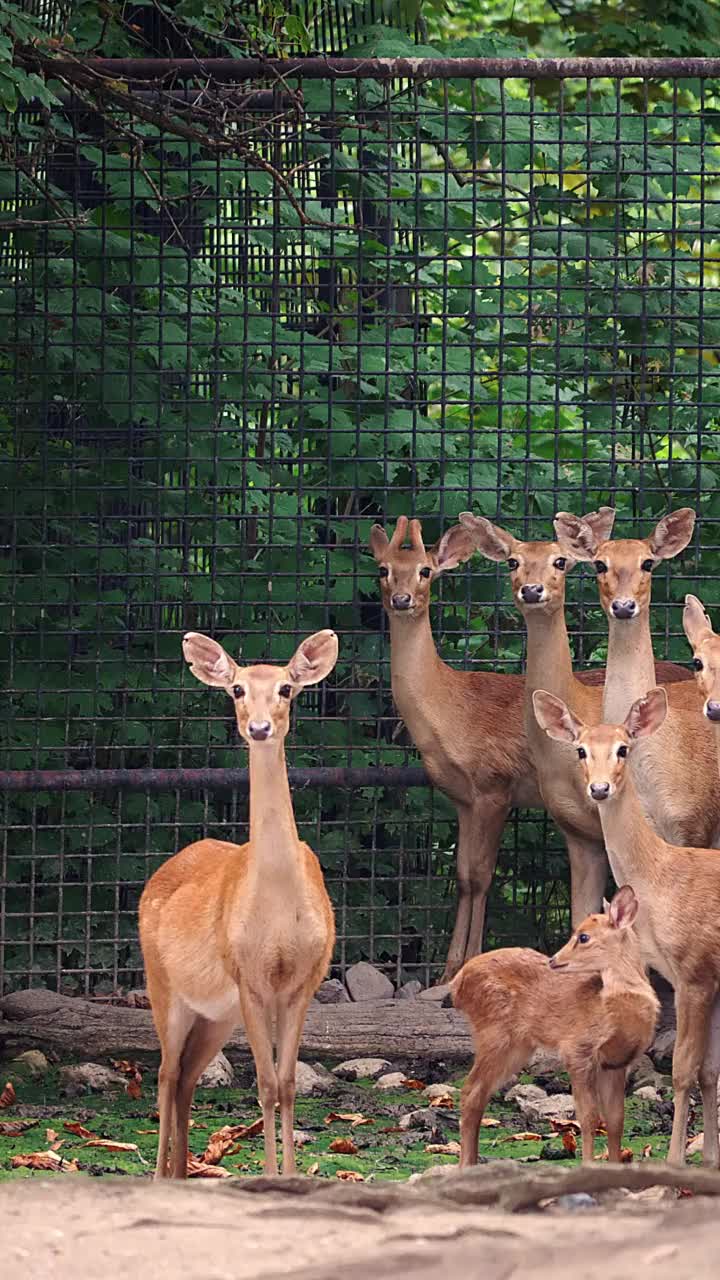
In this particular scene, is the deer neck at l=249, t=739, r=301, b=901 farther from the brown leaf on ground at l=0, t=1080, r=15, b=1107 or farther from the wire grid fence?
the wire grid fence

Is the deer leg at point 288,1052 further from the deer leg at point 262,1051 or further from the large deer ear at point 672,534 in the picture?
the large deer ear at point 672,534

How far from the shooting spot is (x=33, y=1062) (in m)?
8.13

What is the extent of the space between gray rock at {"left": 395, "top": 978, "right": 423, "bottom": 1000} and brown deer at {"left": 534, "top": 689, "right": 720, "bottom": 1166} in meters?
2.35

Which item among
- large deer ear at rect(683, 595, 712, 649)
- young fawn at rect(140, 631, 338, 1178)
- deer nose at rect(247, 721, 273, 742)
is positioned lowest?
young fawn at rect(140, 631, 338, 1178)

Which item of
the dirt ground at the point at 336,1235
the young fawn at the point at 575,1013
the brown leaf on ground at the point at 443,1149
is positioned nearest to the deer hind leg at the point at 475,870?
the brown leaf on ground at the point at 443,1149

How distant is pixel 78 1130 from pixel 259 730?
210cm

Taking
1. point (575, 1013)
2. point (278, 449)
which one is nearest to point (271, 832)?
point (575, 1013)

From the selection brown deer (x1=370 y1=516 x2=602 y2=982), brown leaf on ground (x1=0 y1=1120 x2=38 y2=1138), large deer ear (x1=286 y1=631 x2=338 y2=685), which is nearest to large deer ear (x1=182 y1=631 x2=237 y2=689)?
large deer ear (x1=286 y1=631 x2=338 y2=685)

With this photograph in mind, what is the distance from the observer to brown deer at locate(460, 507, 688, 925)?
8.39m

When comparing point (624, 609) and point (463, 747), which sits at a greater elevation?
point (624, 609)

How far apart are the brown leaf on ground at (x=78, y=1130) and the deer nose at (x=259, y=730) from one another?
6.70 feet

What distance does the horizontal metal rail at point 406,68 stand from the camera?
8.72 m

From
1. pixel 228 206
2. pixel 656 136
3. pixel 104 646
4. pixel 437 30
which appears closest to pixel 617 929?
pixel 104 646

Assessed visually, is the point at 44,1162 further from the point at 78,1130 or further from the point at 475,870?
the point at 475,870
